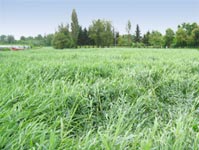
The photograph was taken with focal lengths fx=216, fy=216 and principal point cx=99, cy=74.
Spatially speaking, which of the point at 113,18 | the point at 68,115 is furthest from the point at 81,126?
the point at 113,18

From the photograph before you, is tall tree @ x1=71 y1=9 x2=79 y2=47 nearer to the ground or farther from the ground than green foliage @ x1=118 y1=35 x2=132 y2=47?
farther from the ground

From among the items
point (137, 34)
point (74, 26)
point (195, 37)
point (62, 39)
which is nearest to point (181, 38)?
point (195, 37)

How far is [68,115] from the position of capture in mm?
1595

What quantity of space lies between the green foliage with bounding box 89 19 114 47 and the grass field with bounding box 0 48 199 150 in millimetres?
24750

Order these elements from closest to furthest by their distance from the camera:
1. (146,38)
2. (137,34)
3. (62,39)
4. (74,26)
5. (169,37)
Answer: (62,39), (74,26), (169,37), (146,38), (137,34)

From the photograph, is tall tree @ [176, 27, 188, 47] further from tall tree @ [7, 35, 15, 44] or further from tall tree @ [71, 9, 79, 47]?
tall tree @ [7, 35, 15, 44]

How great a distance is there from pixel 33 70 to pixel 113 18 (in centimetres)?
2880

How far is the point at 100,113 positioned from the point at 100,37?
26.1 meters

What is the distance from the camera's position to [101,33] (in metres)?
27.3

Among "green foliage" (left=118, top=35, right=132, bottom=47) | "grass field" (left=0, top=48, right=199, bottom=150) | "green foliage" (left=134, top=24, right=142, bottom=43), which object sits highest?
"green foliage" (left=134, top=24, right=142, bottom=43)

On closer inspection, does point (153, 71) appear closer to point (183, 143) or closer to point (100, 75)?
point (100, 75)

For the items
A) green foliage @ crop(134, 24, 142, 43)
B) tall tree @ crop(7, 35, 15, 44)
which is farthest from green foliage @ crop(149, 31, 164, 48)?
tall tree @ crop(7, 35, 15, 44)

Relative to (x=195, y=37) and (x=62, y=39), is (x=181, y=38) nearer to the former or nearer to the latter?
(x=195, y=37)

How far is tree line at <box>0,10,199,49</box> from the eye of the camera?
23020mm
